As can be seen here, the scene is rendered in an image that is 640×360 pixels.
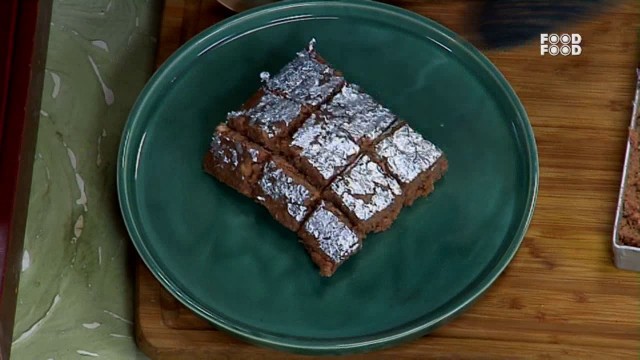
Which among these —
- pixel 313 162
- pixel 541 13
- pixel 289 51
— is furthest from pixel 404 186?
pixel 541 13

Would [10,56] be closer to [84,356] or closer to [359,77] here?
[84,356]

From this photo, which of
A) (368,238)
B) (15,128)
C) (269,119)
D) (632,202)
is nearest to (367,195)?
(368,238)

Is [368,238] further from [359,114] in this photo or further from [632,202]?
[632,202]

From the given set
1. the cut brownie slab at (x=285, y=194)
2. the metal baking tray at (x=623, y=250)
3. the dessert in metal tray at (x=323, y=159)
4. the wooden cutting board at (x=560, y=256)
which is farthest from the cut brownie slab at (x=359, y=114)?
the metal baking tray at (x=623, y=250)

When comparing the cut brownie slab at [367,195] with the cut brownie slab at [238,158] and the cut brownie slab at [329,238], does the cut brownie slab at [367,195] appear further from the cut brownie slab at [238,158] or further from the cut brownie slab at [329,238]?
the cut brownie slab at [238,158]

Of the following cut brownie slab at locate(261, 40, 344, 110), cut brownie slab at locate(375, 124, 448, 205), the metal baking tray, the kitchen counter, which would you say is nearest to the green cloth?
the kitchen counter

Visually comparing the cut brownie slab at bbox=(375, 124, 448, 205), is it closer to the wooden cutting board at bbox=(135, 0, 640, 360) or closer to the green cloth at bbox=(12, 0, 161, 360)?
the wooden cutting board at bbox=(135, 0, 640, 360)
